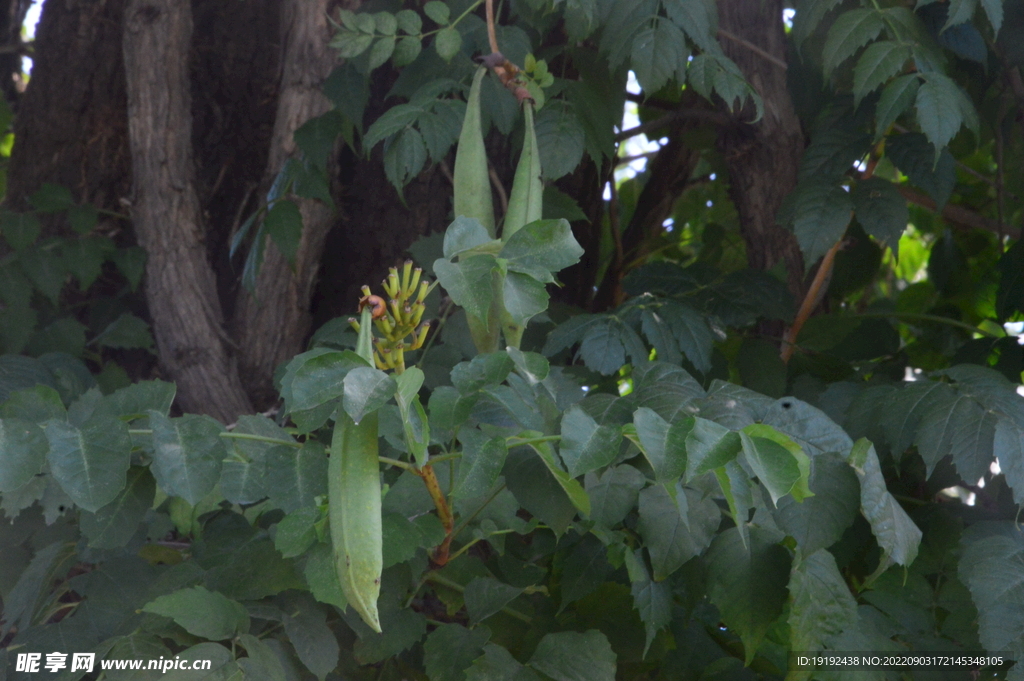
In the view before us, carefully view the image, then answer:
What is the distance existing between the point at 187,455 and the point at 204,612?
7.7 inches

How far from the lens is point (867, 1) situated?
156 cm

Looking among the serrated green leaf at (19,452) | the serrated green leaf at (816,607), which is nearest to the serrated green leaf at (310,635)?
the serrated green leaf at (19,452)

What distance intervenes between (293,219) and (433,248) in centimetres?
33

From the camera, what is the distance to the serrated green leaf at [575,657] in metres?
1.09

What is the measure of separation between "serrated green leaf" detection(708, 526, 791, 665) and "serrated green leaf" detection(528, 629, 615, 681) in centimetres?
17

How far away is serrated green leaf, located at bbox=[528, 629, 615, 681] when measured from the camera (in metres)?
1.09

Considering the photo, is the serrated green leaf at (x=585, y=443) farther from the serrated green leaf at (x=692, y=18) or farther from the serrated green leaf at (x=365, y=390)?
the serrated green leaf at (x=692, y=18)

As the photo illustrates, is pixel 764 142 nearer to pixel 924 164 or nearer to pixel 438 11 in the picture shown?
pixel 924 164

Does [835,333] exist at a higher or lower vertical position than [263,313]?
lower

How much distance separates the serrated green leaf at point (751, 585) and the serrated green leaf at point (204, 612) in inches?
24.4

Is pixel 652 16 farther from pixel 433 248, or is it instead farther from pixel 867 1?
pixel 433 248

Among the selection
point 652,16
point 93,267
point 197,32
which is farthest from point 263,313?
point 652,16

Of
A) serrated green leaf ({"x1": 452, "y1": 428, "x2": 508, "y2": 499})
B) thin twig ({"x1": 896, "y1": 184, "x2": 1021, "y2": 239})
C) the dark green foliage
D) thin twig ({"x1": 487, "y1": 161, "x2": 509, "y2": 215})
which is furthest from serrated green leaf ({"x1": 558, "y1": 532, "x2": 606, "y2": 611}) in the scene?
thin twig ({"x1": 896, "y1": 184, "x2": 1021, "y2": 239})

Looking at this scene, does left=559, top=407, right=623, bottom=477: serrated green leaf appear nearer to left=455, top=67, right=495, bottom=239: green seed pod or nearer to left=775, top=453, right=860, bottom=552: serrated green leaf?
left=775, top=453, right=860, bottom=552: serrated green leaf
